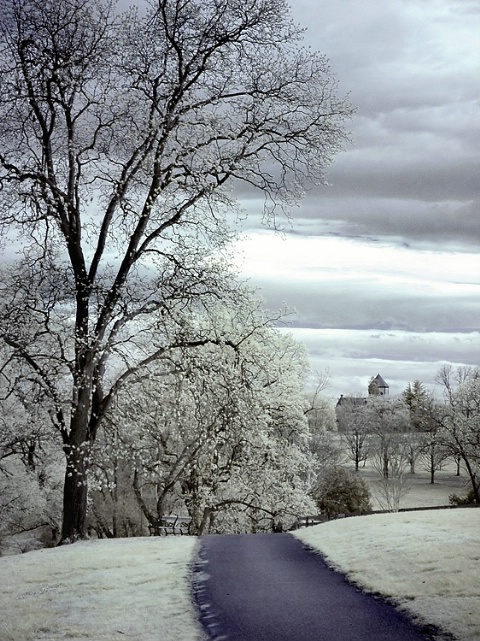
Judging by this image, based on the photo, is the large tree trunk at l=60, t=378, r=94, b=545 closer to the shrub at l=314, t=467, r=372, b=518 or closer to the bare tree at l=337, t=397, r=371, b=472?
the shrub at l=314, t=467, r=372, b=518

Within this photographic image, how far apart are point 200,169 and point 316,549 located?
9457 mm

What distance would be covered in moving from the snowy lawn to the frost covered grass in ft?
9.96

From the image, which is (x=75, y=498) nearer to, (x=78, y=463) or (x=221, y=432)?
(x=78, y=463)

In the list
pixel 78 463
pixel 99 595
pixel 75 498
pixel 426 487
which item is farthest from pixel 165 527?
pixel 426 487

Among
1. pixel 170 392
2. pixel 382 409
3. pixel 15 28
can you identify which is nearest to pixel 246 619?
pixel 170 392

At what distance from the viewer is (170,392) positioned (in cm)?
1797

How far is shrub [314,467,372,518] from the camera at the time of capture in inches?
1741

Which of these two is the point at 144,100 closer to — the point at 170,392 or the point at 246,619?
the point at 170,392

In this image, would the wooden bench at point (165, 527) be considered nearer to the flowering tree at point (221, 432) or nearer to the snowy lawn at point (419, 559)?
the flowering tree at point (221, 432)

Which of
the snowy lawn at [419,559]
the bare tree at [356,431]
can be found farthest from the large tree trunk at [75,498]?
the bare tree at [356,431]

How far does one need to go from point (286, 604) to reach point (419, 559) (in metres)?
3.41

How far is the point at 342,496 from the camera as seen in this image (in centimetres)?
4441

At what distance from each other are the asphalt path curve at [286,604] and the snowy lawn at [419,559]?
364 mm

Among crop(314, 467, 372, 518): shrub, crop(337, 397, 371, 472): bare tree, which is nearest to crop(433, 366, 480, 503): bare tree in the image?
crop(314, 467, 372, 518): shrub
